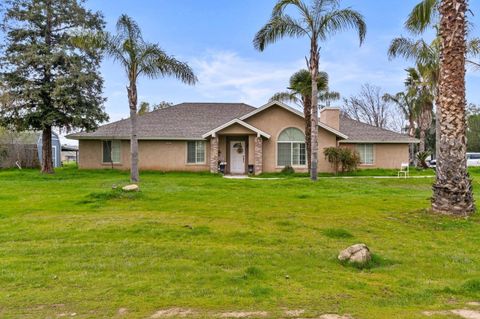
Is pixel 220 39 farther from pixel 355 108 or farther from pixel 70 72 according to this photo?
pixel 355 108

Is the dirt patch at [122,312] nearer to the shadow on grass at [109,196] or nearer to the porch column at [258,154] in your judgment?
the shadow on grass at [109,196]

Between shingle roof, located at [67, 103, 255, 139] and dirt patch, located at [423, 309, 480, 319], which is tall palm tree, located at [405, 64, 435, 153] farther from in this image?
dirt patch, located at [423, 309, 480, 319]

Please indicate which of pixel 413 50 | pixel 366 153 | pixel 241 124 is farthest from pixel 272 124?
pixel 413 50

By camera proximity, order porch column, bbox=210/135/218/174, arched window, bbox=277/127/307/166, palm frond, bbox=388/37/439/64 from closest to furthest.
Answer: palm frond, bbox=388/37/439/64
porch column, bbox=210/135/218/174
arched window, bbox=277/127/307/166

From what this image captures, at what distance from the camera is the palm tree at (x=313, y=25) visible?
56.2 ft

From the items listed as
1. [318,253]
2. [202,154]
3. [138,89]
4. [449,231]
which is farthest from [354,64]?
[318,253]

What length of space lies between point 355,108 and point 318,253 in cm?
5281

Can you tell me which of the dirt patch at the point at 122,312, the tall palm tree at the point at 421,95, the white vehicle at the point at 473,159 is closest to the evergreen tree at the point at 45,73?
the dirt patch at the point at 122,312

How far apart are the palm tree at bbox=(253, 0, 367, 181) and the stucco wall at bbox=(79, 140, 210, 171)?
8814 mm

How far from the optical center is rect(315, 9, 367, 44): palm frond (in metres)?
17.2

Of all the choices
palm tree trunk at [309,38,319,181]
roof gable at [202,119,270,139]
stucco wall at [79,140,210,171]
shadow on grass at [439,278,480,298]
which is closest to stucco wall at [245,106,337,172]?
roof gable at [202,119,270,139]

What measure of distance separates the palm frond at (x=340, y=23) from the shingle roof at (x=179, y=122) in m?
10.1

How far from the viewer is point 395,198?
12.8 metres

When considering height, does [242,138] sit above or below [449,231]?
above
